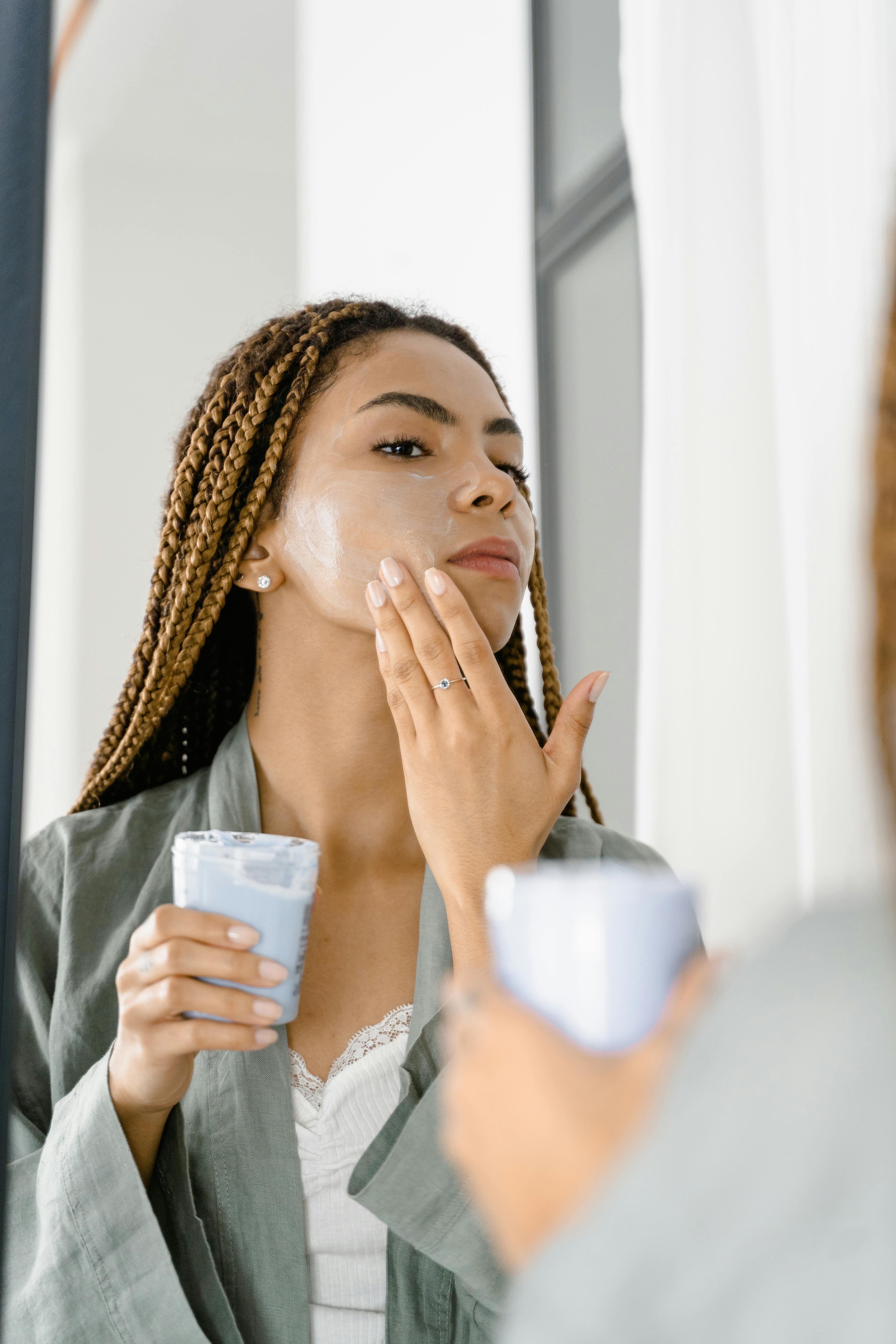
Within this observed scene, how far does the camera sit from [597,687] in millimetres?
971

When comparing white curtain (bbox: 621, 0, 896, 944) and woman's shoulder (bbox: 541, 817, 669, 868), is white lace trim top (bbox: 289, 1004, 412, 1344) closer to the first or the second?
woman's shoulder (bbox: 541, 817, 669, 868)

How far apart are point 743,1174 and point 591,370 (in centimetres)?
201

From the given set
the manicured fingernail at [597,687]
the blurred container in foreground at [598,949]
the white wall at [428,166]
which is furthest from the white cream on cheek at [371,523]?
the white wall at [428,166]

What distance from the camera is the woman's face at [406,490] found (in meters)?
1.03

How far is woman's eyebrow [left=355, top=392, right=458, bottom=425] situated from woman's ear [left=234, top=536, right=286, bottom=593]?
0.18 m

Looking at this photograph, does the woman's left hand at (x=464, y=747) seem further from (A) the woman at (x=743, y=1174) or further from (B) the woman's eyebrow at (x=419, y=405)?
(A) the woman at (x=743, y=1174)

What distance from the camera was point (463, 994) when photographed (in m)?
0.45

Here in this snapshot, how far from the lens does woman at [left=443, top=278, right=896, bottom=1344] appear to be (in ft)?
1.12

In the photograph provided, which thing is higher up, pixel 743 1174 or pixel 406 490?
pixel 406 490

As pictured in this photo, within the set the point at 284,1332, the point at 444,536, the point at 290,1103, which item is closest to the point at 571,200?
the point at 444,536

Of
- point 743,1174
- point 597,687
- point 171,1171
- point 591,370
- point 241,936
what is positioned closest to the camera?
point 743,1174

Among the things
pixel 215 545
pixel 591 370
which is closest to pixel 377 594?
pixel 215 545

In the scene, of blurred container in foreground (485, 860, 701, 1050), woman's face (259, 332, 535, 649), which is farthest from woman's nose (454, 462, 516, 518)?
blurred container in foreground (485, 860, 701, 1050)

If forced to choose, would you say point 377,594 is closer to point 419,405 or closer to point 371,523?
point 371,523
